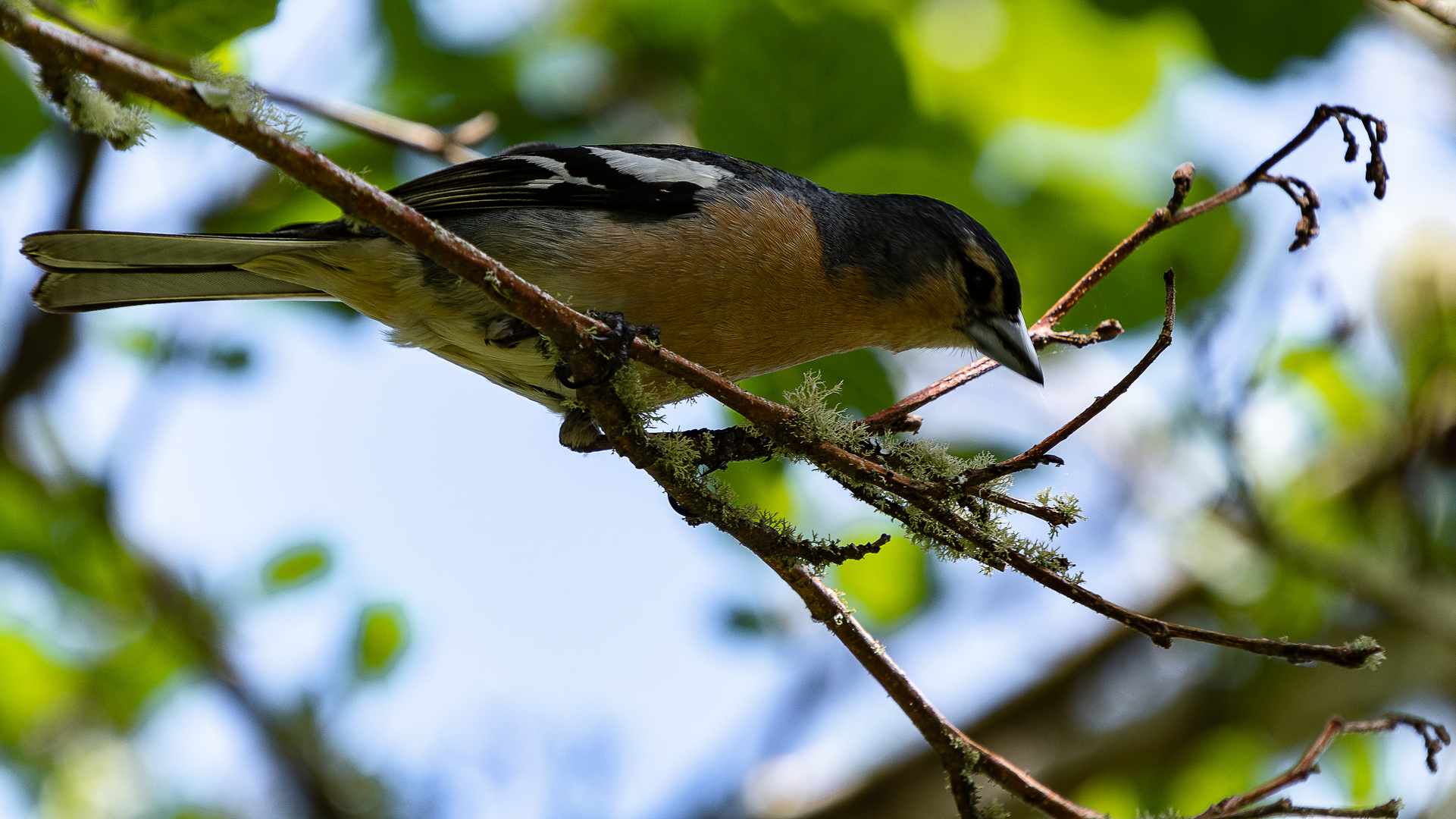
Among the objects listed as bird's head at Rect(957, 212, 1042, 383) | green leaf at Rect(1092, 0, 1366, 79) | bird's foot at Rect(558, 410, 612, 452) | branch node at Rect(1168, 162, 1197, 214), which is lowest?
branch node at Rect(1168, 162, 1197, 214)

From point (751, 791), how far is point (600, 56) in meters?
4.93

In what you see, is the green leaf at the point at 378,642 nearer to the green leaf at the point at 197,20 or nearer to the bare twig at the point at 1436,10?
the green leaf at the point at 197,20

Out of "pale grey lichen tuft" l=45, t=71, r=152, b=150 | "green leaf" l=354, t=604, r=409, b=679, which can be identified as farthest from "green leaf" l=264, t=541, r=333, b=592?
"pale grey lichen tuft" l=45, t=71, r=152, b=150

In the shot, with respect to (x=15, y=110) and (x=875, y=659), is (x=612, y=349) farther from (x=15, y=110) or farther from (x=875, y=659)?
(x=15, y=110)

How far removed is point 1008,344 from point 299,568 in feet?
13.5

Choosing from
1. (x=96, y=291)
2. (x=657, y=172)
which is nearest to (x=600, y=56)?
(x=657, y=172)

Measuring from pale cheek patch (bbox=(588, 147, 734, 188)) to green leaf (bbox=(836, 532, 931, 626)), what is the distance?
7.71ft

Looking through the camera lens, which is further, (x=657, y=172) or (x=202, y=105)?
(x=657, y=172)

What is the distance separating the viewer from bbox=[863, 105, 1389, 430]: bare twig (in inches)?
112

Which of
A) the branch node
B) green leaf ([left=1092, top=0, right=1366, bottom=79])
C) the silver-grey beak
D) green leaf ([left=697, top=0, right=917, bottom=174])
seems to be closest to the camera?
the branch node

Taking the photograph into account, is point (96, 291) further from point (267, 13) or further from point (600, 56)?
point (600, 56)

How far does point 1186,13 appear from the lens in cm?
516

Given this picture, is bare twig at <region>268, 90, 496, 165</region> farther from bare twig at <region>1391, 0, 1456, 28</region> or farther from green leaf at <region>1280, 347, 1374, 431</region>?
green leaf at <region>1280, 347, 1374, 431</region>

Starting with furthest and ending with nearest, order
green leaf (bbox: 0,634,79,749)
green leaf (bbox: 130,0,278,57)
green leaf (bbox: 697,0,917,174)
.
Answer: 1. green leaf (bbox: 0,634,79,749)
2. green leaf (bbox: 697,0,917,174)
3. green leaf (bbox: 130,0,278,57)
